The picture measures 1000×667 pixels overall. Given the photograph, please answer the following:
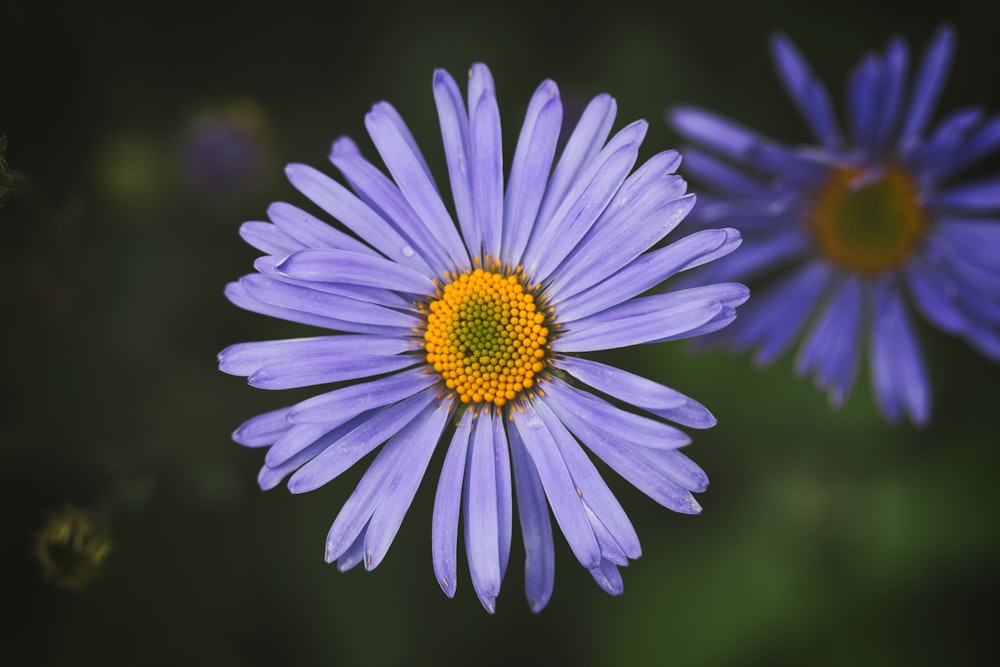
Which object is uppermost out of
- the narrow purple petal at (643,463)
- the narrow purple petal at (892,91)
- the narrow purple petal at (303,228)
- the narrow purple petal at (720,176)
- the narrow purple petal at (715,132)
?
the narrow purple petal at (892,91)

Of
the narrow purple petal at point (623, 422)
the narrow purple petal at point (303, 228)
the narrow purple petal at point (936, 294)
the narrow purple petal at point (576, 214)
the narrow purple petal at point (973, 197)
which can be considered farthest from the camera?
the narrow purple petal at point (973, 197)

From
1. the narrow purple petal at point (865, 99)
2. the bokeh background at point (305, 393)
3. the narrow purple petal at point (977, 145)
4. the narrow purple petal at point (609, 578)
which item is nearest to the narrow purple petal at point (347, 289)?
the narrow purple petal at point (609, 578)

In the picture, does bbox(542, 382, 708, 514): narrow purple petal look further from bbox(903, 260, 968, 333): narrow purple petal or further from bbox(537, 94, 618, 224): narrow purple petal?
bbox(903, 260, 968, 333): narrow purple petal

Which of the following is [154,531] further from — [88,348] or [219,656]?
[88,348]

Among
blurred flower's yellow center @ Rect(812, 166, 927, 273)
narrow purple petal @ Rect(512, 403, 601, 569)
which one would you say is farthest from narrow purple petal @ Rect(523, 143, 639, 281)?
blurred flower's yellow center @ Rect(812, 166, 927, 273)

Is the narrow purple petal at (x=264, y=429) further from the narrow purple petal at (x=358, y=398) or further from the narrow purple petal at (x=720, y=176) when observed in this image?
the narrow purple petal at (x=720, y=176)

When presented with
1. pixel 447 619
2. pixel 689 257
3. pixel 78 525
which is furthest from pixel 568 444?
pixel 447 619
